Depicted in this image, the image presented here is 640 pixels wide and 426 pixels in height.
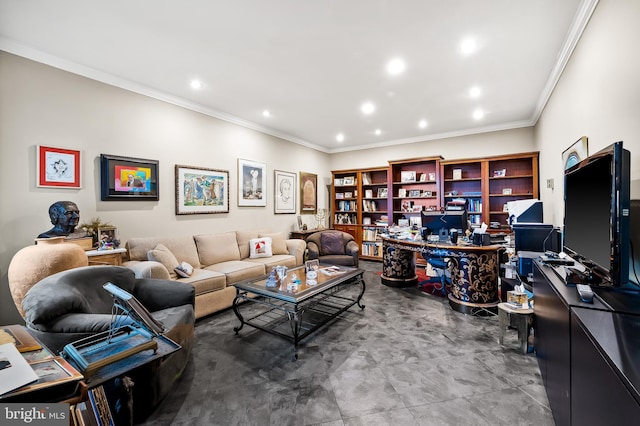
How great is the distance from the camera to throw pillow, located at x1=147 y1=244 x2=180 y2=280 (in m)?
2.99

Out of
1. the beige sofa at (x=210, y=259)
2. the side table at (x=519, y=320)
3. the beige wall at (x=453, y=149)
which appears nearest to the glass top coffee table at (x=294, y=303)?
the beige sofa at (x=210, y=259)

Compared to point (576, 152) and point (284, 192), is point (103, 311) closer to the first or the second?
point (284, 192)

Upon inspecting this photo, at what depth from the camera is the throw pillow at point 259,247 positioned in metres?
4.26

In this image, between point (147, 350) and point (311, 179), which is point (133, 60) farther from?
point (311, 179)

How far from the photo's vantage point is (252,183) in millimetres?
4855

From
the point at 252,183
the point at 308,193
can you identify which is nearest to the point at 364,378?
the point at 252,183

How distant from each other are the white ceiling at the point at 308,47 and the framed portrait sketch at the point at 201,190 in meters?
1.01

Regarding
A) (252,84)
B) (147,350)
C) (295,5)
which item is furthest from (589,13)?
(147,350)

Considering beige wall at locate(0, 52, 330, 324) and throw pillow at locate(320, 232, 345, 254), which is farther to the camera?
throw pillow at locate(320, 232, 345, 254)

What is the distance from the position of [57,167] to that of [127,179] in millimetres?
622

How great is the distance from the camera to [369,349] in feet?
7.82

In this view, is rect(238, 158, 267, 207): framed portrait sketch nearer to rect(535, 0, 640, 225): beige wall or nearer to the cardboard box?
the cardboard box

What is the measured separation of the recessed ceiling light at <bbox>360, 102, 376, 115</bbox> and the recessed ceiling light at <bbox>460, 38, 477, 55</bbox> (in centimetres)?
151

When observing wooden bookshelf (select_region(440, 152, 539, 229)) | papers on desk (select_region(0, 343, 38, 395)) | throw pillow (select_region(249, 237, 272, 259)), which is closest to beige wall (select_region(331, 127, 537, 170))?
wooden bookshelf (select_region(440, 152, 539, 229))
